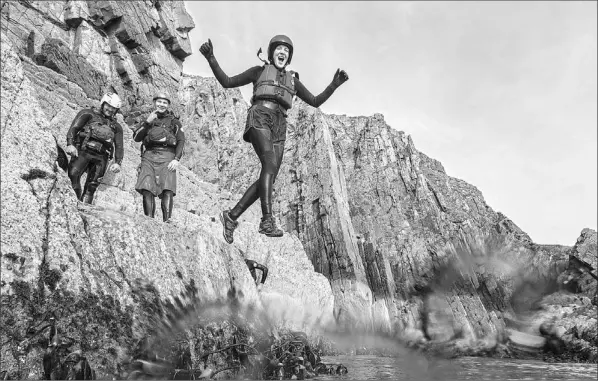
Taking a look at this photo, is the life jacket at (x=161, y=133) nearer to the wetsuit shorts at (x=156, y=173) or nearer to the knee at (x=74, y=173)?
the wetsuit shorts at (x=156, y=173)

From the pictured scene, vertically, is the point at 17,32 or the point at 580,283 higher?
the point at 17,32

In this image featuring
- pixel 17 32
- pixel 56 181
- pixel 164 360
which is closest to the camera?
pixel 164 360

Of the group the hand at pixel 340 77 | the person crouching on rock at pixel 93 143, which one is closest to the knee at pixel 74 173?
the person crouching on rock at pixel 93 143

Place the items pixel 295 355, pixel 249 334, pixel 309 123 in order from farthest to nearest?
pixel 309 123 < pixel 249 334 < pixel 295 355

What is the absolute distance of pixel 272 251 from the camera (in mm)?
12836

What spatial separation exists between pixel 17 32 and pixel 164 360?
39044 mm

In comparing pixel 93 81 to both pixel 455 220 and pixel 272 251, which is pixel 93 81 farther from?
pixel 455 220

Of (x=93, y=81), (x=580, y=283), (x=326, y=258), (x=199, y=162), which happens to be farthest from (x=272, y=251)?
(x=580, y=283)

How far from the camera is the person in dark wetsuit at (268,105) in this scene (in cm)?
555

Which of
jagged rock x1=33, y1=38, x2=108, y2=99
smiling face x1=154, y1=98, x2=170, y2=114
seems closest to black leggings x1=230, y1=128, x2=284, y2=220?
smiling face x1=154, y1=98, x2=170, y2=114

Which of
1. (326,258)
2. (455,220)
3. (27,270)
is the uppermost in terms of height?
(455,220)

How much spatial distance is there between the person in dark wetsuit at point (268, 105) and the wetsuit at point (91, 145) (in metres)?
2.43

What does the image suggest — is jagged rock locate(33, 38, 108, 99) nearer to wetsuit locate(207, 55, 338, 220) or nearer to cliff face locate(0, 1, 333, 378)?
wetsuit locate(207, 55, 338, 220)

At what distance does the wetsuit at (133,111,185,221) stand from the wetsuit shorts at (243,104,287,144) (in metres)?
2.15
